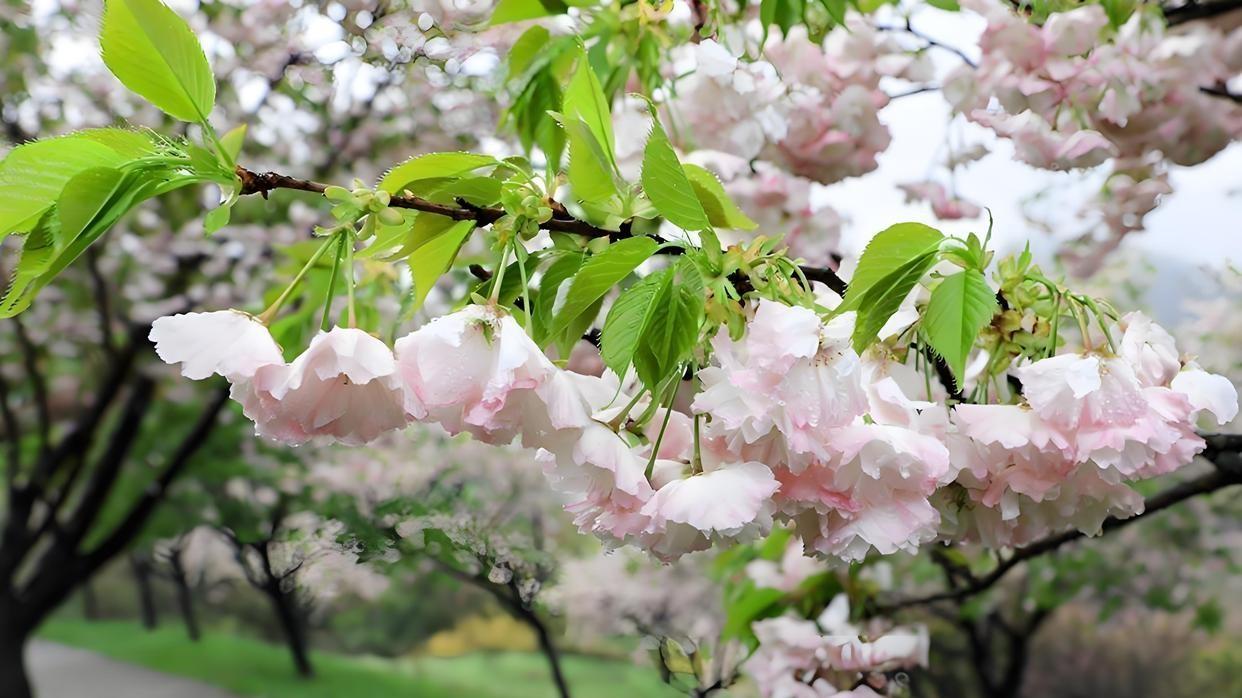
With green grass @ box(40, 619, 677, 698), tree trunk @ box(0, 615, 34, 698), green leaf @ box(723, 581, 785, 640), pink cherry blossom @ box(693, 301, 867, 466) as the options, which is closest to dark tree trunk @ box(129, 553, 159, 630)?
green grass @ box(40, 619, 677, 698)

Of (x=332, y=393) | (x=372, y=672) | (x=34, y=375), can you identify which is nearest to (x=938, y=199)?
(x=332, y=393)

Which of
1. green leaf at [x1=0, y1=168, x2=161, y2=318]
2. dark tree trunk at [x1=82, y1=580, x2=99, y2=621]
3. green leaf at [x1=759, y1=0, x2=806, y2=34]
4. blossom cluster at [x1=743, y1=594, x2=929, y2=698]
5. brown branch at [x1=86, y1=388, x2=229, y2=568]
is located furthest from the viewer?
dark tree trunk at [x1=82, y1=580, x2=99, y2=621]

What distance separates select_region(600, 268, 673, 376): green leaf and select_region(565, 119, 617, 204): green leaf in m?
0.05

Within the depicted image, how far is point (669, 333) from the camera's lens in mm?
280

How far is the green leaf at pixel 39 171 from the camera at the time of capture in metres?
0.27

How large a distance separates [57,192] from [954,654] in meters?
2.23

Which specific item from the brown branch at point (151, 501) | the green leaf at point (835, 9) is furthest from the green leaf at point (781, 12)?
the brown branch at point (151, 501)

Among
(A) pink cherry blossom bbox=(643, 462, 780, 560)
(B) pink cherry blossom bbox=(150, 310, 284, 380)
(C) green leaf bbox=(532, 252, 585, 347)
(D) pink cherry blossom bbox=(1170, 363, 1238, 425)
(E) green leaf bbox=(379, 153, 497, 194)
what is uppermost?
(E) green leaf bbox=(379, 153, 497, 194)

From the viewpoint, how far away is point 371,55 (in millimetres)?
860

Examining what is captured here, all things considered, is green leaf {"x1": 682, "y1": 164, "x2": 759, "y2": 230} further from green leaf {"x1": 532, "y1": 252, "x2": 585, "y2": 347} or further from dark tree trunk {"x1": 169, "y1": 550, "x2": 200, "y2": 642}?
dark tree trunk {"x1": 169, "y1": 550, "x2": 200, "y2": 642}

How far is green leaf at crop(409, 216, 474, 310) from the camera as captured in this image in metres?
0.32

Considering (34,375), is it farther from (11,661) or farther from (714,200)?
(714,200)

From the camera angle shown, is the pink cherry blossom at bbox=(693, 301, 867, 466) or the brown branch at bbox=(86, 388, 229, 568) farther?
the brown branch at bbox=(86, 388, 229, 568)

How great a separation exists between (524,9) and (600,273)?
0.29m
